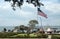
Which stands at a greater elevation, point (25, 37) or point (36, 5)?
point (36, 5)

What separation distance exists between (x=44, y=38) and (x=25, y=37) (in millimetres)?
2435

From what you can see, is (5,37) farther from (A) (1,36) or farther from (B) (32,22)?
(B) (32,22)

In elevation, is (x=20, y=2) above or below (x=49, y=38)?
above

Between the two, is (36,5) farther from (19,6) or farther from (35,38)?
(35,38)

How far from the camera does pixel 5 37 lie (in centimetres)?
2969

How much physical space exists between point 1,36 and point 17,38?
2773 millimetres

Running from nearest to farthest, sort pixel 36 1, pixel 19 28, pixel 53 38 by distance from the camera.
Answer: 1. pixel 36 1
2. pixel 53 38
3. pixel 19 28

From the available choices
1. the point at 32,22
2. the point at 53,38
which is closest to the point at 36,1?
the point at 53,38

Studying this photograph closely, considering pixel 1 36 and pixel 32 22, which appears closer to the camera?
pixel 1 36

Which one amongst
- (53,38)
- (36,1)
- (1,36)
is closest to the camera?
(36,1)

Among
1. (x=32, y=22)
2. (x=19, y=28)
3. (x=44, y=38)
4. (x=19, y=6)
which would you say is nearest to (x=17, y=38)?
(x=44, y=38)

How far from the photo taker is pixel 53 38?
28156 mm

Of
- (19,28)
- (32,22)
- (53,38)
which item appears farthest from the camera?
(32,22)

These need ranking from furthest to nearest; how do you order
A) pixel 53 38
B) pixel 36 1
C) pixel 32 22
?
pixel 32 22, pixel 53 38, pixel 36 1
